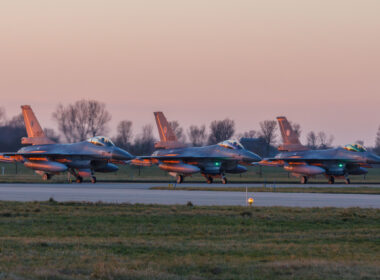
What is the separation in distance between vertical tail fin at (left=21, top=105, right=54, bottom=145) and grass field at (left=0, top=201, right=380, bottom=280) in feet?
110

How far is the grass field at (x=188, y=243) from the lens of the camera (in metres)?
10.8

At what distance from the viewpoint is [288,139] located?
58.5m

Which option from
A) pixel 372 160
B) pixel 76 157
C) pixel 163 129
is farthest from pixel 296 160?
pixel 76 157

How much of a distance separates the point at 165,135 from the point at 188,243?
143 ft

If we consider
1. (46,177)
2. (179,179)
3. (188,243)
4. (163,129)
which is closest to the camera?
(188,243)

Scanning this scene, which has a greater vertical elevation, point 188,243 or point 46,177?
point 46,177

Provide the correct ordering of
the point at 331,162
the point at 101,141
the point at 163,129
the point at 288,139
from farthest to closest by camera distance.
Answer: the point at 288,139 → the point at 163,129 → the point at 331,162 → the point at 101,141

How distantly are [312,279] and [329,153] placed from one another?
4429 cm

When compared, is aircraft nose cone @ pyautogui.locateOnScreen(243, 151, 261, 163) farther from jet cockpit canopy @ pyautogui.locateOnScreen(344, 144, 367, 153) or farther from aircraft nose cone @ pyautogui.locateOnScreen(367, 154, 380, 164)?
aircraft nose cone @ pyautogui.locateOnScreen(367, 154, 380, 164)

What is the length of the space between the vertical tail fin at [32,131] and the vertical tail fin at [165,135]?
9.60 metres

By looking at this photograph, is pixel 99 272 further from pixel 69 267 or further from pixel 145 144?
pixel 145 144

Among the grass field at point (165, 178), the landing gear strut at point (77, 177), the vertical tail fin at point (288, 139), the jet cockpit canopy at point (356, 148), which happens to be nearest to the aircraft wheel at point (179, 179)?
the grass field at point (165, 178)

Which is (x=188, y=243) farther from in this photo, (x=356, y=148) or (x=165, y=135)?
(x=165, y=135)

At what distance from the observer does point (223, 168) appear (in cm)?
5341
